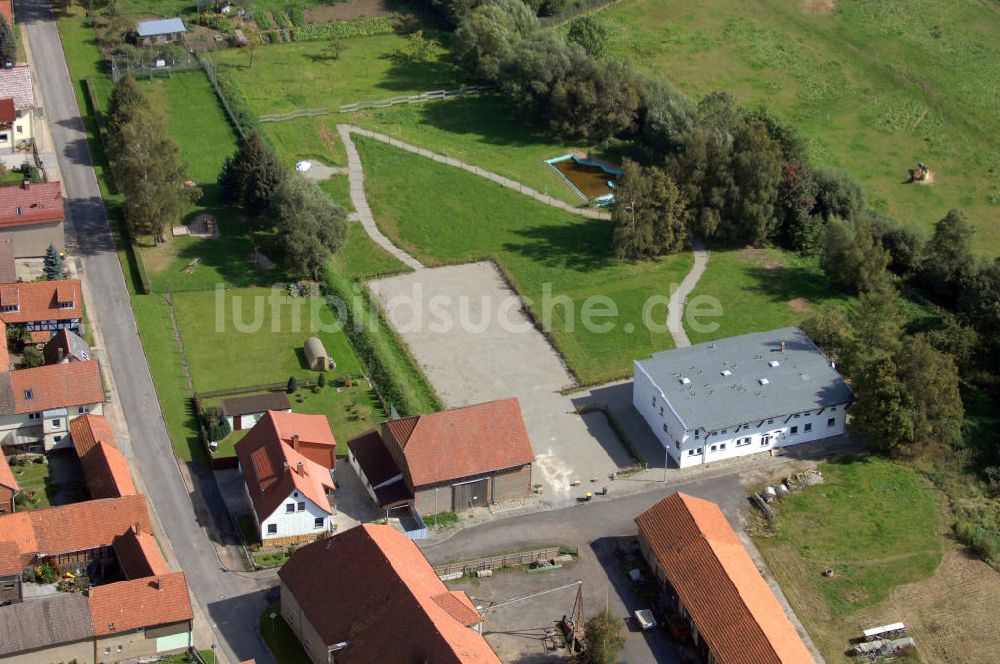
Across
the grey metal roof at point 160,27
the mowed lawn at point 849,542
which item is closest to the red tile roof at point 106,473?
the mowed lawn at point 849,542

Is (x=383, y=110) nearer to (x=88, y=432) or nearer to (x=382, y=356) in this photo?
(x=382, y=356)

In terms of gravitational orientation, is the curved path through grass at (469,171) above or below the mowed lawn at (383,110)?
below

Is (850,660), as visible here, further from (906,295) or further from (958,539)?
(906,295)

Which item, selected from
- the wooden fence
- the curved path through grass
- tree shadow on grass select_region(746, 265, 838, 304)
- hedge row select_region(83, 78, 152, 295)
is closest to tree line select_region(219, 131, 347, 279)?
the curved path through grass

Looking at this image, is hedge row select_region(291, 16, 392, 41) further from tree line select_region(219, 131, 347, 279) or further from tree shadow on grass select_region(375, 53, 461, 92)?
tree line select_region(219, 131, 347, 279)

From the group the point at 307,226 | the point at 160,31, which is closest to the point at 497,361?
the point at 307,226

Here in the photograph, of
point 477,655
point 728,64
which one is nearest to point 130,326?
point 477,655

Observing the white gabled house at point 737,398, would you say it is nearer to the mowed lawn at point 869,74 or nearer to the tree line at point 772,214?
the tree line at point 772,214
